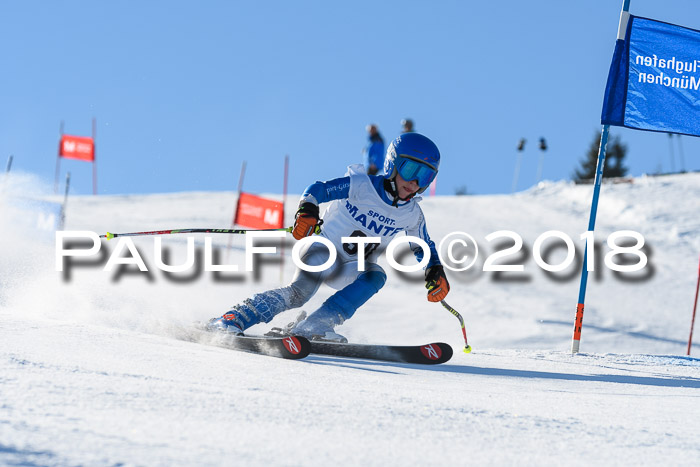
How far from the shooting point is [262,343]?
3.75 meters

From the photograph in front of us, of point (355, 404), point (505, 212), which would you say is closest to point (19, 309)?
point (355, 404)

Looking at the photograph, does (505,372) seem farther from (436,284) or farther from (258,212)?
(258,212)

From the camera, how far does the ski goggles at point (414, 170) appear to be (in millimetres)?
4410

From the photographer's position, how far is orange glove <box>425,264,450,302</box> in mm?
4695

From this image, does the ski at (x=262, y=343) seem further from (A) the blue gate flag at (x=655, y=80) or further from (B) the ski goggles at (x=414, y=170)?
(A) the blue gate flag at (x=655, y=80)

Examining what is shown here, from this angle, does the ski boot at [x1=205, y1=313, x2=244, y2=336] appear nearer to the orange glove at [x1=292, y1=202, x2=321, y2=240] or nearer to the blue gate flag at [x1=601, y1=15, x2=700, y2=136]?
the orange glove at [x1=292, y1=202, x2=321, y2=240]

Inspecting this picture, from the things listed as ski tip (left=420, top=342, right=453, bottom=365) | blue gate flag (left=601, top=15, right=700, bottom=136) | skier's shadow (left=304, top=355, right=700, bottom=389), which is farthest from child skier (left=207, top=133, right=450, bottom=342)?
blue gate flag (left=601, top=15, right=700, bottom=136)

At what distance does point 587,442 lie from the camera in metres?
2.00

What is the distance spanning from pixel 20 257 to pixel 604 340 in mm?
6601

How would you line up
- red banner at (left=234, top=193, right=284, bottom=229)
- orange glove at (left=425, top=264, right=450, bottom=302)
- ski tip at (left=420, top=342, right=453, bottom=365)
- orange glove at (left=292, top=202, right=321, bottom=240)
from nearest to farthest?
1. ski tip at (left=420, top=342, right=453, bottom=365)
2. orange glove at (left=292, top=202, right=321, bottom=240)
3. orange glove at (left=425, top=264, right=450, bottom=302)
4. red banner at (left=234, top=193, right=284, bottom=229)

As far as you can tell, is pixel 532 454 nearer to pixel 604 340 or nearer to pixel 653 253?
pixel 604 340

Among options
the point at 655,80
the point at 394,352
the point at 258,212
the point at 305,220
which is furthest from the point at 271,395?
the point at 258,212

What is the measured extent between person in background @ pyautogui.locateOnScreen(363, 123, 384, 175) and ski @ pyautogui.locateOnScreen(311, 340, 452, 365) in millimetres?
9579

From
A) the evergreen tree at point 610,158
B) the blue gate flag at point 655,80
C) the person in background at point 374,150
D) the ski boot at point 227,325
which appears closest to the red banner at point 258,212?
the person in background at point 374,150
